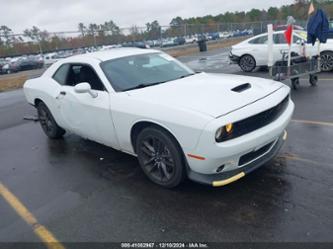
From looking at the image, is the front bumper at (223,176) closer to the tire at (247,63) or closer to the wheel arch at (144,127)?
the wheel arch at (144,127)

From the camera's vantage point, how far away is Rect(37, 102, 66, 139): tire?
19.3 ft

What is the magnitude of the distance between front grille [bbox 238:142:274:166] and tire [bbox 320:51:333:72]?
8018mm

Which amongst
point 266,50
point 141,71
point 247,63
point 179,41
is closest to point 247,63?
point 247,63

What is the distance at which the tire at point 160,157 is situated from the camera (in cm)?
353

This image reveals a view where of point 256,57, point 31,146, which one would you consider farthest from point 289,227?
point 256,57

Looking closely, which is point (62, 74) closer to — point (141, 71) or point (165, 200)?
point (141, 71)

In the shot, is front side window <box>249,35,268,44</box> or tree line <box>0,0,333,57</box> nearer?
front side window <box>249,35,268,44</box>

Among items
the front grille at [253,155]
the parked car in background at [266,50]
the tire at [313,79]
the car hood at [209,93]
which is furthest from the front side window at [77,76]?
the parked car in background at [266,50]

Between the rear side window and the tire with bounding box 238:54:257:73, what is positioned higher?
the rear side window

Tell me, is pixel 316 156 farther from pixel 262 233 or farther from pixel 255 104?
pixel 262 233

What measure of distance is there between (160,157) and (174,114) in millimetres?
631

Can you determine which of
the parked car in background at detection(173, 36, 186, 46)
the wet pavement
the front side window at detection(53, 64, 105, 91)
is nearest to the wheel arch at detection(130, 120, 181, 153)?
the wet pavement

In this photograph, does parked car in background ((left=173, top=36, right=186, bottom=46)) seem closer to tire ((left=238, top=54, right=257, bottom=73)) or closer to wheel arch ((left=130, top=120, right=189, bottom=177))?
tire ((left=238, top=54, right=257, bottom=73))

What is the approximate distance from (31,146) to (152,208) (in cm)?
341
